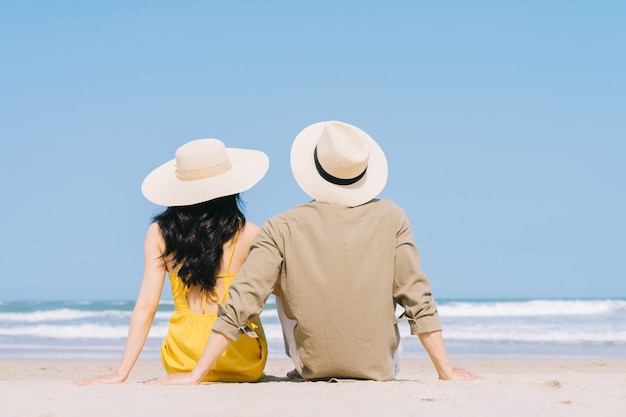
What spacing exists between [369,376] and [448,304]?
864 inches

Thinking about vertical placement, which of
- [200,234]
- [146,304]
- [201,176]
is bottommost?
[146,304]

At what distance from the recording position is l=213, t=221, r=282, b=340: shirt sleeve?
11.4 ft

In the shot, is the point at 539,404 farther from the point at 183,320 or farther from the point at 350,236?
the point at 183,320

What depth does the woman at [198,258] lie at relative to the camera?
12.7 feet

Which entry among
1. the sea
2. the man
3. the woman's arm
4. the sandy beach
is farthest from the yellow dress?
the sea

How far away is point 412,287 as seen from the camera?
3615 mm

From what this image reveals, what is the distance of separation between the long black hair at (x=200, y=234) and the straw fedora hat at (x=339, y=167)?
1.63 feet

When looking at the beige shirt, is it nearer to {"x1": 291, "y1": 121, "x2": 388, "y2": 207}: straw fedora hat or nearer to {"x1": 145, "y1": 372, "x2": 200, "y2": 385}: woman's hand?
{"x1": 291, "y1": 121, "x2": 388, "y2": 207}: straw fedora hat

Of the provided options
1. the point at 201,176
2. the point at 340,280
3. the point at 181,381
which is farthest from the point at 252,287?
the point at 201,176

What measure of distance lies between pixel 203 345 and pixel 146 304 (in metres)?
0.36

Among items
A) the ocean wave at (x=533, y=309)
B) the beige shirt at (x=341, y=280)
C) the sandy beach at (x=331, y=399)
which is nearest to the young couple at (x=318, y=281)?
the beige shirt at (x=341, y=280)

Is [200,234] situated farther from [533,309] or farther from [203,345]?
[533,309]

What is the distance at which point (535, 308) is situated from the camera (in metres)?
23.7

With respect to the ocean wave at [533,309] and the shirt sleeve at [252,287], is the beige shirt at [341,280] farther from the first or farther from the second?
the ocean wave at [533,309]
